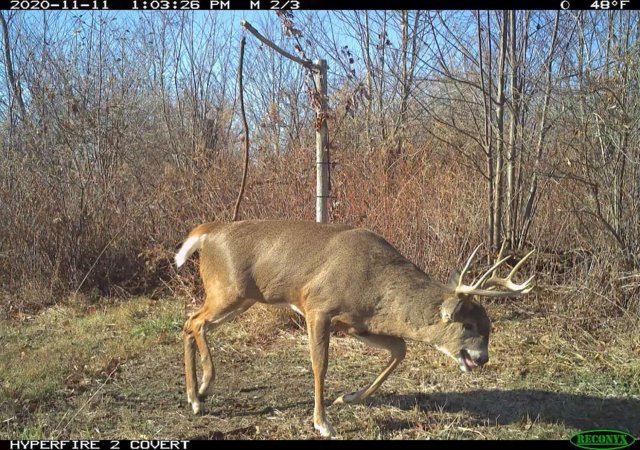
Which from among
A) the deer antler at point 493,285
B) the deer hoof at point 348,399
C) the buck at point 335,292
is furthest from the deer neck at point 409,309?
the deer hoof at point 348,399

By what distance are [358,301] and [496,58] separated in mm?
5055

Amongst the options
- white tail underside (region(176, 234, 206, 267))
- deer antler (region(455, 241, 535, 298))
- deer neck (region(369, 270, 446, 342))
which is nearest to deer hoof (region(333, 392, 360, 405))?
deer neck (region(369, 270, 446, 342))

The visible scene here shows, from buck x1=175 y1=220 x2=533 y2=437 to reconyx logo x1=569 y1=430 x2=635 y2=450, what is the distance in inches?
38.0

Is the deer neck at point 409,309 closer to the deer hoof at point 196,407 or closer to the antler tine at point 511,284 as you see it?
the antler tine at point 511,284

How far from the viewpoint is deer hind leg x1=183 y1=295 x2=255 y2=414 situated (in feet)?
16.8

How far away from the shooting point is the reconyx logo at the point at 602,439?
4.48 meters

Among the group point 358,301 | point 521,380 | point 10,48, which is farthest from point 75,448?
point 10,48

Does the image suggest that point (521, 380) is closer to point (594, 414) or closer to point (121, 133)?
point (594, 414)

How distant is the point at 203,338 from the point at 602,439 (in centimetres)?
336

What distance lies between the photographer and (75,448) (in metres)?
4.39

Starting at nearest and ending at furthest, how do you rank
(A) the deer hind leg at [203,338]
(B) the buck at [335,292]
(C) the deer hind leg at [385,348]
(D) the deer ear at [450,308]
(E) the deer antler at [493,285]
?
1. (E) the deer antler at [493,285]
2. (D) the deer ear at [450,308]
3. (B) the buck at [335,292]
4. (C) the deer hind leg at [385,348]
5. (A) the deer hind leg at [203,338]

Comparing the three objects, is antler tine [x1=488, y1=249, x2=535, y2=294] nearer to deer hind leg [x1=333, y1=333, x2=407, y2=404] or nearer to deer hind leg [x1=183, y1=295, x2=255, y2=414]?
deer hind leg [x1=333, y1=333, x2=407, y2=404]

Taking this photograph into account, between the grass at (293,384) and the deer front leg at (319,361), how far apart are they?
5.5 inches

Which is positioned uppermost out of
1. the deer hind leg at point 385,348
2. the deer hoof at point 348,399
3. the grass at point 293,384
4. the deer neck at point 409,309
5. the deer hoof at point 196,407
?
the deer neck at point 409,309
